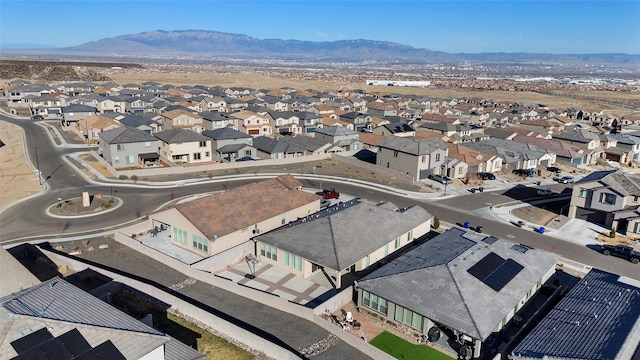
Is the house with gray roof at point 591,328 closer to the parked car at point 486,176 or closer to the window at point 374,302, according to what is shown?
the window at point 374,302

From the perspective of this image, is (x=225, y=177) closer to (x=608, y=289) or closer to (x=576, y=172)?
(x=608, y=289)

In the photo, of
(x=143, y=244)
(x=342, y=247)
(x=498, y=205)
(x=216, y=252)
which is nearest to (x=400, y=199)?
(x=498, y=205)

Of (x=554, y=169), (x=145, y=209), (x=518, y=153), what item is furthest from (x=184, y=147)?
(x=554, y=169)

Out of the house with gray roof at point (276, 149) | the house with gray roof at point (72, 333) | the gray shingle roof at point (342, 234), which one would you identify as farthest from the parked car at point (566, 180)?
the house with gray roof at point (72, 333)

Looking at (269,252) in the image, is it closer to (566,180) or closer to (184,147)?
(184,147)

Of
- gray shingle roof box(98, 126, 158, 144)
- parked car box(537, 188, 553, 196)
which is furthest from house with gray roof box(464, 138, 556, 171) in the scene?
gray shingle roof box(98, 126, 158, 144)

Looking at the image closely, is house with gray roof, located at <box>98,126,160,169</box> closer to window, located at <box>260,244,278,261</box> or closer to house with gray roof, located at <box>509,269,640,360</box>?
window, located at <box>260,244,278,261</box>
